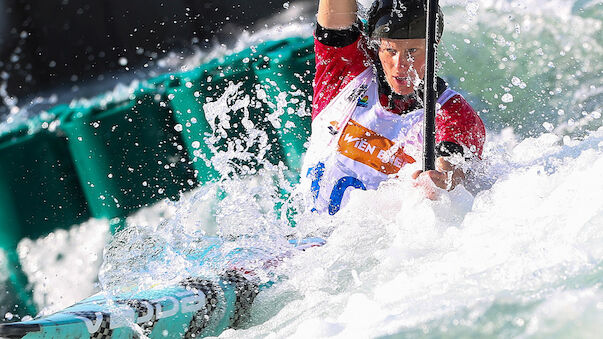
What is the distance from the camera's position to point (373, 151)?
149cm

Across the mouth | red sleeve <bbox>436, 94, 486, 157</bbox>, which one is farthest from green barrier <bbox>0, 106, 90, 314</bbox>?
red sleeve <bbox>436, 94, 486, 157</bbox>

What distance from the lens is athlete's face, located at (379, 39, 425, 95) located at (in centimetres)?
141

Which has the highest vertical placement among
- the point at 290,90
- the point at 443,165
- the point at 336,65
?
the point at 336,65

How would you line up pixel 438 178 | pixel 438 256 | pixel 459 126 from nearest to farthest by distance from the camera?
1. pixel 438 256
2. pixel 438 178
3. pixel 459 126

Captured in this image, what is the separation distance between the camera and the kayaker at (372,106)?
141 cm

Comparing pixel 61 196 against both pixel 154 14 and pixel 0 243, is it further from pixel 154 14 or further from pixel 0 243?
pixel 154 14

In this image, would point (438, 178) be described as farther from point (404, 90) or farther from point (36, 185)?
point (36, 185)

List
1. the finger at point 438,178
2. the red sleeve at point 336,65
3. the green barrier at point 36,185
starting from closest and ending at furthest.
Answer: the finger at point 438,178 → the red sleeve at point 336,65 → the green barrier at point 36,185

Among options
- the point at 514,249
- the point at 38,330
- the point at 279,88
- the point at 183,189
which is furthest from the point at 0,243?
the point at 514,249

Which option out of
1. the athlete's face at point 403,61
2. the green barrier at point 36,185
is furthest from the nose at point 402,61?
the green barrier at point 36,185

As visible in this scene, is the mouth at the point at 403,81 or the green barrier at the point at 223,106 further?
the green barrier at the point at 223,106

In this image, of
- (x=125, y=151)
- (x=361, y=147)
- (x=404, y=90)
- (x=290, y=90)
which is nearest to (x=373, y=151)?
(x=361, y=147)

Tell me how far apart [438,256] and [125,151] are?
4.55 ft

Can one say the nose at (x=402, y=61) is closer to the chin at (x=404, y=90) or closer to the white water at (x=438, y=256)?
the chin at (x=404, y=90)
